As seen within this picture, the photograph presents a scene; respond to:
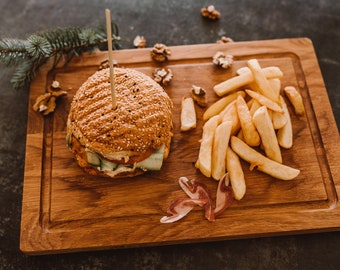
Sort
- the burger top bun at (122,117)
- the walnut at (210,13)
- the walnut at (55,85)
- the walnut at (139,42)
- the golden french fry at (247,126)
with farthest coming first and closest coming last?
the walnut at (210,13) → the walnut at (139,42) → the walnut at (55,85) → the golden french fry at (247,126) → the burger top bun at (122,117)

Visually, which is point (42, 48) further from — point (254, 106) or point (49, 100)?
point (254, 106)

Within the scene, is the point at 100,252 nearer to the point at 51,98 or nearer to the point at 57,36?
the point at 51,98

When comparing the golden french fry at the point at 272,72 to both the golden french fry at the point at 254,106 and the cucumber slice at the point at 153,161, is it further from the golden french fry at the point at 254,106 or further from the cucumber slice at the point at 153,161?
the cucumber slice at the point at 153,161

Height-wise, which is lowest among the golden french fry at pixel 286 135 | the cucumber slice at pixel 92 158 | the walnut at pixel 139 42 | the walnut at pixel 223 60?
the golden french fry at pixel 286 135

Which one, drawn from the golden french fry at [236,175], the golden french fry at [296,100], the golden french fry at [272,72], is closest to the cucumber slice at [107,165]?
the golden french fry at [236,175]

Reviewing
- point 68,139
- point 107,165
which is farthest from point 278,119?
point 68,139

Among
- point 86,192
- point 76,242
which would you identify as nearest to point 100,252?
point 76,242
